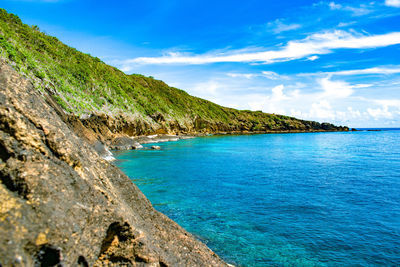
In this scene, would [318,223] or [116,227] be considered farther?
[318,223]

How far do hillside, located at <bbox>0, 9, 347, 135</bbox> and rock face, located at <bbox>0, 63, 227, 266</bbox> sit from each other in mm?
31643

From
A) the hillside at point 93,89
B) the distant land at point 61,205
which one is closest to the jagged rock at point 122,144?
the hillside at point 93,89

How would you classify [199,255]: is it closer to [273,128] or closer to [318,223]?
[318,223]

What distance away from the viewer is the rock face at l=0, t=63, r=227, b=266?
247 centimetres

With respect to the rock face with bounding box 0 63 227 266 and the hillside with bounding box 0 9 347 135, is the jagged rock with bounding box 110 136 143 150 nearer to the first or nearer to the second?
the hillside with bounding box 0 9 347 135

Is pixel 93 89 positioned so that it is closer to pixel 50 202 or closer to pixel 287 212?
pixel 287 212

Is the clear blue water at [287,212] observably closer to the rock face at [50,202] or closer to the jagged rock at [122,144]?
the rock face at [50,202]

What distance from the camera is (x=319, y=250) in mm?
9305

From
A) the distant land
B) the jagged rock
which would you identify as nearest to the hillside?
the jagged rock

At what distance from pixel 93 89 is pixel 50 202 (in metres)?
55.7

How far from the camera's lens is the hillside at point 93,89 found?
36.9 meters

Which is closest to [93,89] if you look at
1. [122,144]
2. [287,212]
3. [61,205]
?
[122,144]

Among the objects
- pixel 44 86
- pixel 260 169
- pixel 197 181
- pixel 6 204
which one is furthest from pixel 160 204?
pixel 44 86

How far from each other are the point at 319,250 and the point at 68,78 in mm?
52568
